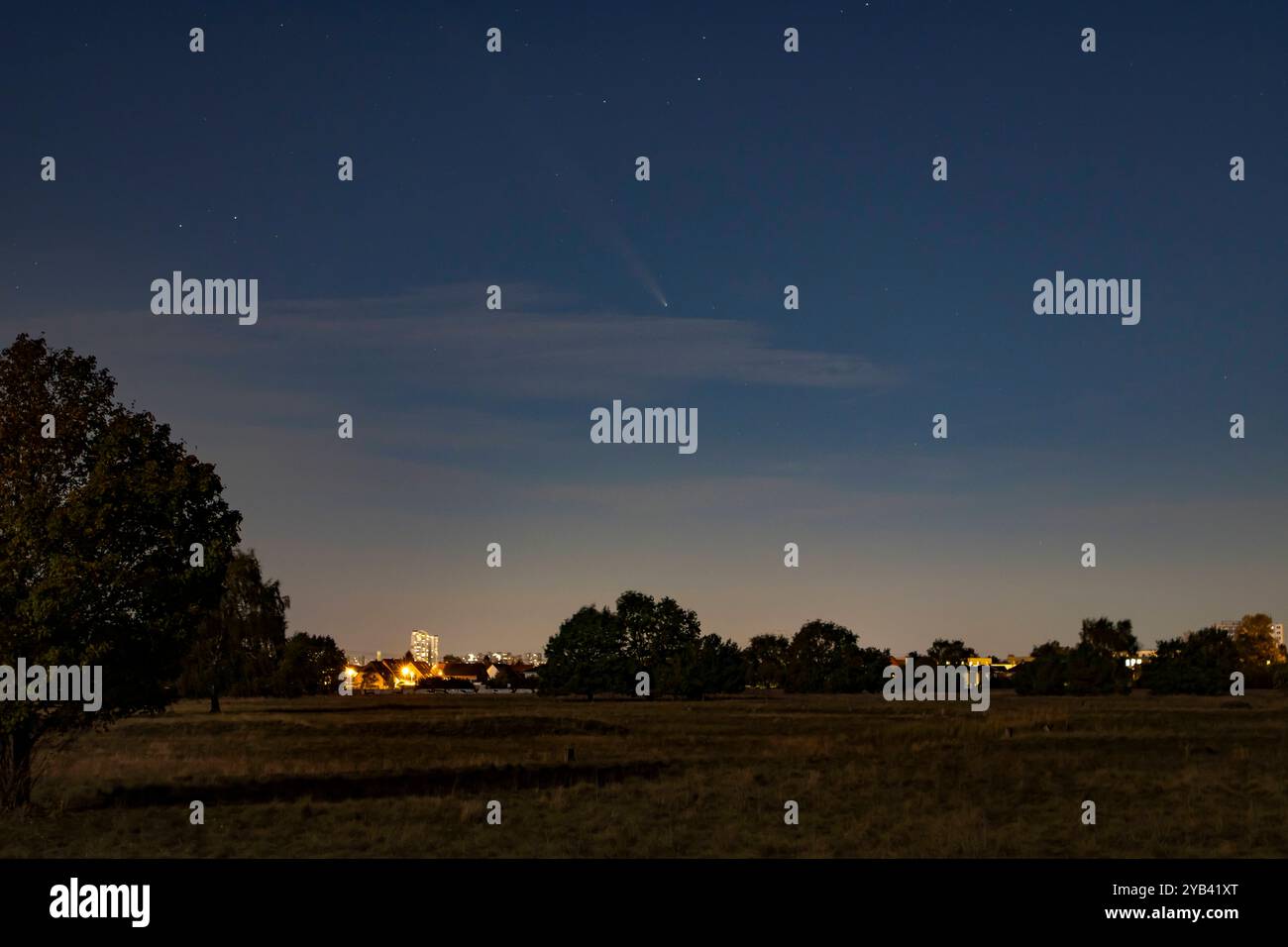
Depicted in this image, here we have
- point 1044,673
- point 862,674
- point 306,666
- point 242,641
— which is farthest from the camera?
point 862,674

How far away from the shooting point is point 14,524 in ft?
88.1

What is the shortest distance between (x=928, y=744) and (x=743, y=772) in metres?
15.6

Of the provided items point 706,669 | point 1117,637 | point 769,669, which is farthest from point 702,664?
point 1117,637

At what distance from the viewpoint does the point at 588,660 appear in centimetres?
14325

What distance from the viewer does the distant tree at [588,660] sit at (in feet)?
467

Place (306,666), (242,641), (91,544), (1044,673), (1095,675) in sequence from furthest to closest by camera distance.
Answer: (1044,673), (1095,675), (306,666), (242,641), (91,544)

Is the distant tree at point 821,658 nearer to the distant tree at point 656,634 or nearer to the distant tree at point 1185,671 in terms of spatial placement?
the distant tree at point 656,634

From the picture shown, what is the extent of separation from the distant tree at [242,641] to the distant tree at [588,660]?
33.9 m

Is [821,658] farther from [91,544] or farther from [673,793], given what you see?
[91,544]

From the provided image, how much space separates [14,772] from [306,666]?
340ft
